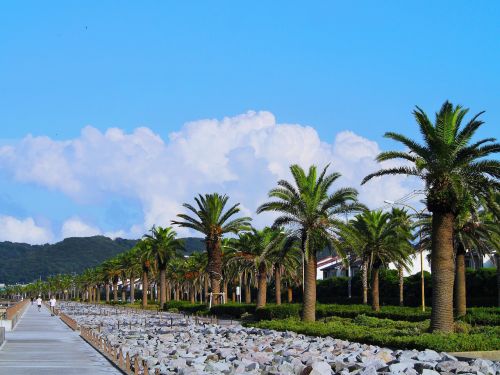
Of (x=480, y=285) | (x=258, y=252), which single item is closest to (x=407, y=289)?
(x=480, y=285)

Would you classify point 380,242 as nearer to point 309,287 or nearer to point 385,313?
point 385,313

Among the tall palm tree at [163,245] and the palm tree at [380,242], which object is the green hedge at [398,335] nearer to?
the palm tree at [380,242]

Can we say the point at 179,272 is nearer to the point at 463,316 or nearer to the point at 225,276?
the point at 225,276

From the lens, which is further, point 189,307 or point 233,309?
point 189,307

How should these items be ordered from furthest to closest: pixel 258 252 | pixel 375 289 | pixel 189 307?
pixel 189 307
pixel 258 252
pixel 375 289

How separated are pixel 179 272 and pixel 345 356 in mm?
91288

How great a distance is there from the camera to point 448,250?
98.2 feet

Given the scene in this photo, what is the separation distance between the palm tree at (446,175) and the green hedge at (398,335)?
5.79 ft

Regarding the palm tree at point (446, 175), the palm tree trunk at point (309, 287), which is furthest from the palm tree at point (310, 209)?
the palm tree at point (446, 175)

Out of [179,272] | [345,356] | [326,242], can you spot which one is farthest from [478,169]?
[179,272]

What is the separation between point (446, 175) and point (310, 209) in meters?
12.2

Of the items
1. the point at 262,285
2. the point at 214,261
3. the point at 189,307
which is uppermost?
the point at 214,261

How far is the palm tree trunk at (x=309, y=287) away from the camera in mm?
41062

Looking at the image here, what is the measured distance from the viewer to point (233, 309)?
205ft
